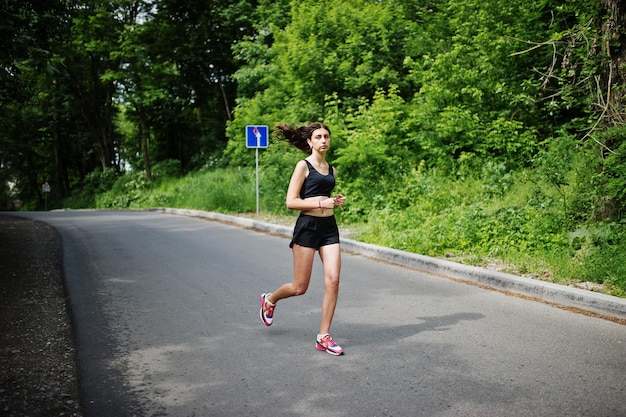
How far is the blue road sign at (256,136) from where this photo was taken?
17.3 metres

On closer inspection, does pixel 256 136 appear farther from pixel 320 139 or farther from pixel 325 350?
pixel 325 350

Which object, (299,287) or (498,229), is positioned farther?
(498,229)

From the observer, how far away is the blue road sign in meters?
17.3

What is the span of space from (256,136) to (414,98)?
5.20 meters

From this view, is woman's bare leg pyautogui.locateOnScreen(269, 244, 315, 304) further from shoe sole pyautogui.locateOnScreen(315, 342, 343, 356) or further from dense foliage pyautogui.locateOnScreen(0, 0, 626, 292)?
dense foliage pyautogui.locateOnScreen(0, 0, 626, 292)

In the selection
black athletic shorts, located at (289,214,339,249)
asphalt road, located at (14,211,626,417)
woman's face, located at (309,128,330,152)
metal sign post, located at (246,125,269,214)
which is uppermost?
metal sign post, located at (246,125,269,214)

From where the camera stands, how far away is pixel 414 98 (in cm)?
1566

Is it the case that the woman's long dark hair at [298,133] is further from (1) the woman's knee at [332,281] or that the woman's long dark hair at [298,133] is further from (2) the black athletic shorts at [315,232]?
(1) the woman's knee at [332,281]

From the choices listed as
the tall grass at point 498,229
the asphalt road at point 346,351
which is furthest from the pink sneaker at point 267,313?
the tall grass at point 498,229

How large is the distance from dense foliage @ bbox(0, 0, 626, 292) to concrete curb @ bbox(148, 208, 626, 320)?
0.47m

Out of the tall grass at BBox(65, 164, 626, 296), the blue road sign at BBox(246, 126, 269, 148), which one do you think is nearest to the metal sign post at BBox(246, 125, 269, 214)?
the blue road sign at BBox(246, 126, 269, 148)

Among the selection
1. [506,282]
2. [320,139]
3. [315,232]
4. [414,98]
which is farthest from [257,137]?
[315,232]

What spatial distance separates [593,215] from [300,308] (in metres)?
5.06

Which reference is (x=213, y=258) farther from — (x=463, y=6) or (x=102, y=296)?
(x=463, y=6)
